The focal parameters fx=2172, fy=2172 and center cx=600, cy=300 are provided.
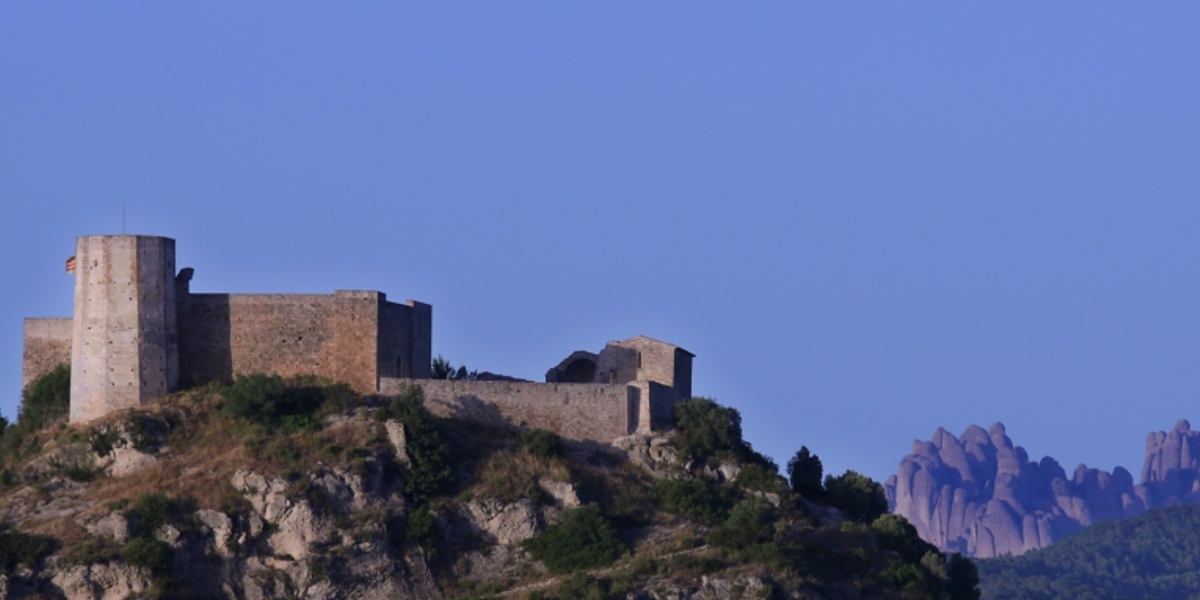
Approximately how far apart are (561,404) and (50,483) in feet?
53.3

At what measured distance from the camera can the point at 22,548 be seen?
62.0 meters

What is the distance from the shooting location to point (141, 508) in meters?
63.3

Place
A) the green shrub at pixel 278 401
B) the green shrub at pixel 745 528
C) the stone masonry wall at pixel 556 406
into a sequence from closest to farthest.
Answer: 1. the green shrub at pixel 745 528
2. the green shrub at pixel 278 401
3. the stone masonry wall at pixel 556 406

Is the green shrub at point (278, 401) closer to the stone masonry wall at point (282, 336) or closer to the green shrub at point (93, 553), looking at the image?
the stone masonry wall at point (282, 336)

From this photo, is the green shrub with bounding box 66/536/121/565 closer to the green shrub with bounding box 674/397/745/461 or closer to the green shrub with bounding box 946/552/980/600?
the green shrub with bounding box 674/397/745/461

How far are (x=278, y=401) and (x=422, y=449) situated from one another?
16.6ft

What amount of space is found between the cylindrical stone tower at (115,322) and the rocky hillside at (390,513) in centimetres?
124

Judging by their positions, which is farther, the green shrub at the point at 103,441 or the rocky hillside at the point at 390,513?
the green shrub at the point at 103,441

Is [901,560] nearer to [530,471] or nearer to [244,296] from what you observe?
[530,471]

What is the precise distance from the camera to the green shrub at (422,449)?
218 ft

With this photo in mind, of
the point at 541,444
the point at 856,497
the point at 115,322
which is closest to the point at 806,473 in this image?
the point at 856,497

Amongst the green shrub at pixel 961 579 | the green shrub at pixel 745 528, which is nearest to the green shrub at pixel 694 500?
the green shrub at pixel 745 528

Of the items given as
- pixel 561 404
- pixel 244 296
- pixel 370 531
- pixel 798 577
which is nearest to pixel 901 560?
pixel 798 577

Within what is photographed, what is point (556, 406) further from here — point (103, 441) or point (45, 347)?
point (45, 347)
